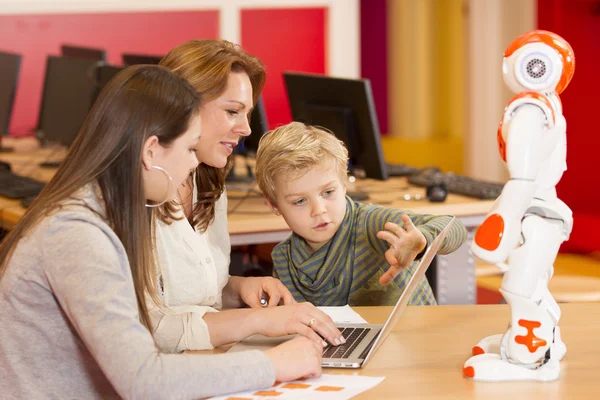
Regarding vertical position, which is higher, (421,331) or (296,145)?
(296,145)

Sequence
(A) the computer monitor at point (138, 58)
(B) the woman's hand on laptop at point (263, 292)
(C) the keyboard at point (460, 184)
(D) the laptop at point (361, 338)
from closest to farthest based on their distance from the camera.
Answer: (D) the laptop at point (361, 338)
(B) the woman's hand on laptop at point (263, 292)
(C) the keyboard at point (460, 184)
(A) the computer monitor at point (138, 58)

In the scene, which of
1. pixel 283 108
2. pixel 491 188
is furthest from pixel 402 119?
pixel 491 188

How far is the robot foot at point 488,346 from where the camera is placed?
1.60 meters

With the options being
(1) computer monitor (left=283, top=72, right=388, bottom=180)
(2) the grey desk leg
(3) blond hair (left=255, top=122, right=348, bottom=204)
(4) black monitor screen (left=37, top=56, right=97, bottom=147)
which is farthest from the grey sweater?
(4) black monitor screen (left=37, top=56, right=97, bottom=147)

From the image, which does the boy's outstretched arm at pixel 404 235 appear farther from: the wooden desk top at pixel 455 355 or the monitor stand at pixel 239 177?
the monitor stand at pixel 239 177

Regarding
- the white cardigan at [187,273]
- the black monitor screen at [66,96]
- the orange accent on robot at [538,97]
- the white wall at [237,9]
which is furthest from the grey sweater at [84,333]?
the white wall at [237,9]

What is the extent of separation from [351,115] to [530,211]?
5.66 feet

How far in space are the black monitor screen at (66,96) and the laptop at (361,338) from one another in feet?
8.12

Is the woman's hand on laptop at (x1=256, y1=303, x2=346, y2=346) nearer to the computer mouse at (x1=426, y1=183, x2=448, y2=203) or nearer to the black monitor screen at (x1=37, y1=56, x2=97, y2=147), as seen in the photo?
the computer mouse at (x1=426, y1=183, x2=448, y2=203)

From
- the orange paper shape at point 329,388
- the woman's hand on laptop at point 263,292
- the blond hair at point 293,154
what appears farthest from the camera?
the blond hair at point 293,154

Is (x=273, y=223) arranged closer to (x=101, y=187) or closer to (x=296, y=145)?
(x=296, y=145)

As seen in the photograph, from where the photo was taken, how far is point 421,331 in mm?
1799

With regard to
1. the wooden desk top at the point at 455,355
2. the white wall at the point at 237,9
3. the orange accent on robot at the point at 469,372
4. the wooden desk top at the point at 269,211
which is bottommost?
the wooden desk top at the point at 269,211

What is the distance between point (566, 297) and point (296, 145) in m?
1.21
